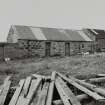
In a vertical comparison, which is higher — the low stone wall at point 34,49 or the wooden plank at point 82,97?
the low stone wall at point 34,49

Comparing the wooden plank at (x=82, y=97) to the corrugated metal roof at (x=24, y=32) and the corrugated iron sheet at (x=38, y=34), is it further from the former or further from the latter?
the corrugated iron sheet at (x=38, y=34)

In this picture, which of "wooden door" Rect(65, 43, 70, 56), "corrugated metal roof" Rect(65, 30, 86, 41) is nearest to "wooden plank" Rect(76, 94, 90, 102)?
"wooden door" Rect(65, 43, 70, 56)

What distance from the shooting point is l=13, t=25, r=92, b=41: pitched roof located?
22234 mm

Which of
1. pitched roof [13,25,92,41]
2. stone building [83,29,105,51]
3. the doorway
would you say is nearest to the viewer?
pitched roof [13,25,92,41]

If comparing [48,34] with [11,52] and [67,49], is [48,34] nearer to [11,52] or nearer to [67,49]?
[67,49]

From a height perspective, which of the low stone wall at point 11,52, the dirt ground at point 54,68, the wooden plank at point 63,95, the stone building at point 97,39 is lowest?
the dirt ground at point 54,68

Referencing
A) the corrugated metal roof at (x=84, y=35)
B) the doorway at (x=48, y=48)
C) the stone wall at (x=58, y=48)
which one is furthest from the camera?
the corrugated metal roof at (x=84, y=35)

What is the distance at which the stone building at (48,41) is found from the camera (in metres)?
21.5

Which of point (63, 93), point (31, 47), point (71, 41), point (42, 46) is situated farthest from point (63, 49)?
point (63, 93)

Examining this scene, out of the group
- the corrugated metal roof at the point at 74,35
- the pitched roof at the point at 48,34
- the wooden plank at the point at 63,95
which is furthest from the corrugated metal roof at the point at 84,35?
the wooden plank at the point at 63,95

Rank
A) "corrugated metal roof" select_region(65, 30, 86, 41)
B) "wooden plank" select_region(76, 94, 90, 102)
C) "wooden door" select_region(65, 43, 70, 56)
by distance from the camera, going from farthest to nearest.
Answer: "corrugated metal roof" select_region(65, 30, 86, 41) → "wooden door" select_region(65, 43, 70, 56) → "wooden plank" select_region(76, 94, 90, 102)

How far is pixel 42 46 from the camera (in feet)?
73.0

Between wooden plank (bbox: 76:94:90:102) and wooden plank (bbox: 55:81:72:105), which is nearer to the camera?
wooden plank (bbox: 55:81:72:105)

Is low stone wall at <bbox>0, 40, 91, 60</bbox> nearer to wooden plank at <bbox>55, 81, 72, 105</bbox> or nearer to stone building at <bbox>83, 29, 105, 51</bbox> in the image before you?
stone building at <bbox>83, 29, 105, 51</bbox>
